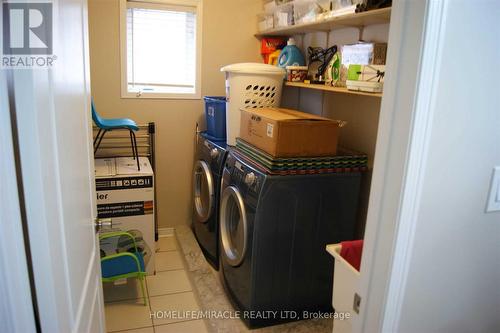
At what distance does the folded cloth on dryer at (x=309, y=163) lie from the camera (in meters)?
1.97

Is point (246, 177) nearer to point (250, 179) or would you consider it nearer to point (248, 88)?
point (250, 179)

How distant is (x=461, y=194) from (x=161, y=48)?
2.70m

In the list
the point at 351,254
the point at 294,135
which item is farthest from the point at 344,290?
the point at 294,135

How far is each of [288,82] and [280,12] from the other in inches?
21.9

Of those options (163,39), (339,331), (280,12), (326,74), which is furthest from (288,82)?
(339,331)

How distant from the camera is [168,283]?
264 centimetres

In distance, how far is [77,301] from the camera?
0.91m

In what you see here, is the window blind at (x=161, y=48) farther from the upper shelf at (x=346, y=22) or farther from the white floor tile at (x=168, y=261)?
the white floor tile at (x=168, y=261)

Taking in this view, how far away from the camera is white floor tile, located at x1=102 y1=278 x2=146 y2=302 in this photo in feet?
8.05

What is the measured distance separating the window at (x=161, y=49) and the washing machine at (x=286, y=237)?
1213 mm

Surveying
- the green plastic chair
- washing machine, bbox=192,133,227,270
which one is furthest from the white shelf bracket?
the green plastic chair

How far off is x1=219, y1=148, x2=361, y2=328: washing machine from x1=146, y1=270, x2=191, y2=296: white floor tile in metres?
0.49

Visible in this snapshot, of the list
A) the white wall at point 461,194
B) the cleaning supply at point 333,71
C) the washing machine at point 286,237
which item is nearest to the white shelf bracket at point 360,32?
the cleaning supply at point 333,71

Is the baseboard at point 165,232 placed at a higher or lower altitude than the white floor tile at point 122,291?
higher
